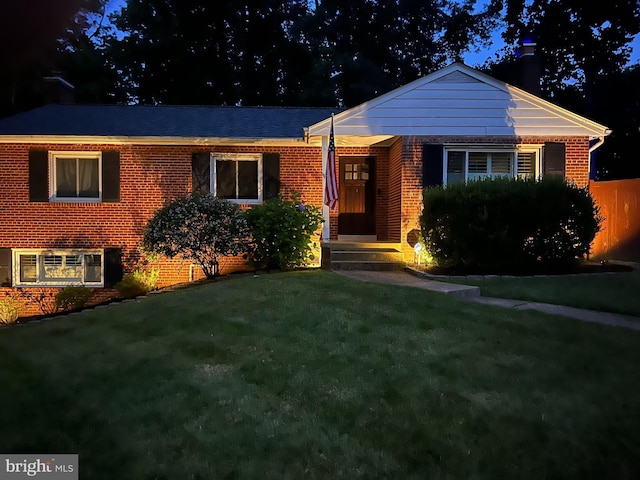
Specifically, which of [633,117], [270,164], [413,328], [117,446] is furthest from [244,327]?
[633,117]

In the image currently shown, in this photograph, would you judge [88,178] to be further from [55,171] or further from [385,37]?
[385,37]

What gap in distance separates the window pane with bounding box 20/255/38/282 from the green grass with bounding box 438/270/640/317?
29.6 feet

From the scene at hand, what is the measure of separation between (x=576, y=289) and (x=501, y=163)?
4755 mm

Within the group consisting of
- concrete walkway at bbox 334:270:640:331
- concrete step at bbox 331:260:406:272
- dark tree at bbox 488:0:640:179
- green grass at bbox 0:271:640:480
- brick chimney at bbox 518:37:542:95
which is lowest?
green grass at bbox 0:271:640:480

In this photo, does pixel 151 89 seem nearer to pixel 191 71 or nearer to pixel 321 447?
pixel 191 71

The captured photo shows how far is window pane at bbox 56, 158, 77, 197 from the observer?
11.8 metres

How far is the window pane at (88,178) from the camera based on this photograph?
1184cm

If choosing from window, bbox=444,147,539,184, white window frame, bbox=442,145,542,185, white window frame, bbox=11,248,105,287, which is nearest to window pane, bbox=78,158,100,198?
white window frame, bbox=11,248,105,287

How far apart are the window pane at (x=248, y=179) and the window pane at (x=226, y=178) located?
0.14m

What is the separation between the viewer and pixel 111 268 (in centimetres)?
1161

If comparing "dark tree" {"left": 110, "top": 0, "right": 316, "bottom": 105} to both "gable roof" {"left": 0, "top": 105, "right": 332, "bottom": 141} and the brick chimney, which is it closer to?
"gable roof" {"left": 0, "top": 105, "right": 332, "bottom": 141}

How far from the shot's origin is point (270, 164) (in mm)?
11836

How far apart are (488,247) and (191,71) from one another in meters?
21.5

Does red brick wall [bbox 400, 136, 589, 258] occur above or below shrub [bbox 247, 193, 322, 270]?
above
